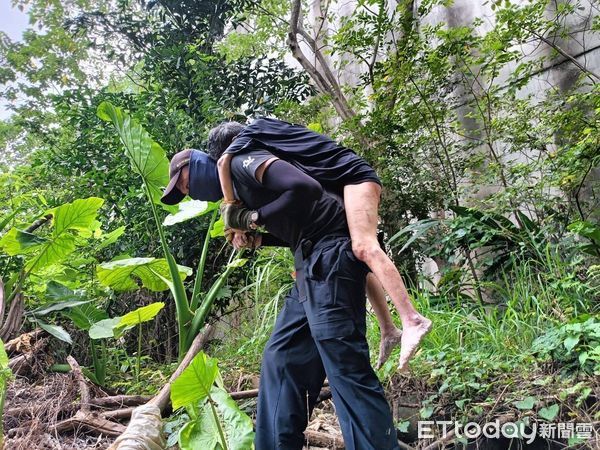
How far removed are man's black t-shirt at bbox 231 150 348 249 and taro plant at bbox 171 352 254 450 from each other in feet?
1.74

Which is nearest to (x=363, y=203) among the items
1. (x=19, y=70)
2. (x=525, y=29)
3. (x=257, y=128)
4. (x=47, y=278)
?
(x=257, y=128)

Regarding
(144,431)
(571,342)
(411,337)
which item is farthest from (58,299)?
(571,342)

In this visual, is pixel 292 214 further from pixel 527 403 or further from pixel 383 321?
pixel 527 403

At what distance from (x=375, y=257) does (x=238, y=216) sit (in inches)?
20.4

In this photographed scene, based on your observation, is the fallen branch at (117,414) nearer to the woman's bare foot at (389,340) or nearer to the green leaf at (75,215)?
the green leaf at (75,215)

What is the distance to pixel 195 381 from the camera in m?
1.69

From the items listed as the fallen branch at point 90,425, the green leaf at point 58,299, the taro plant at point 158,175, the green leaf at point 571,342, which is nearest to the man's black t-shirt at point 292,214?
the green leaf at point 571,342

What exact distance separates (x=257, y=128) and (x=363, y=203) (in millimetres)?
469

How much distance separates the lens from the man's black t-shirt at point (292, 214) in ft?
5.36

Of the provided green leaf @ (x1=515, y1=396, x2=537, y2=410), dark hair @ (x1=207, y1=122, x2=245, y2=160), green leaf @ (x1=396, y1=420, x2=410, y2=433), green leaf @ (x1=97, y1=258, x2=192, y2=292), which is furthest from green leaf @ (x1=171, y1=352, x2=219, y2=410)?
green leaf @ (x1=97, y1=258, x2=192, y2=292)

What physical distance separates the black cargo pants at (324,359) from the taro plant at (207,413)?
155mm

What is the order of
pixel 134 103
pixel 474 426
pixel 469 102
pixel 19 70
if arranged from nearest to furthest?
pixel 474 426
pixel 134 103
pixel 469 102
pixel 19 70

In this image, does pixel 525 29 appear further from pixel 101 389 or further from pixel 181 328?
pixel 101 389

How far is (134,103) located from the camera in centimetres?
421
